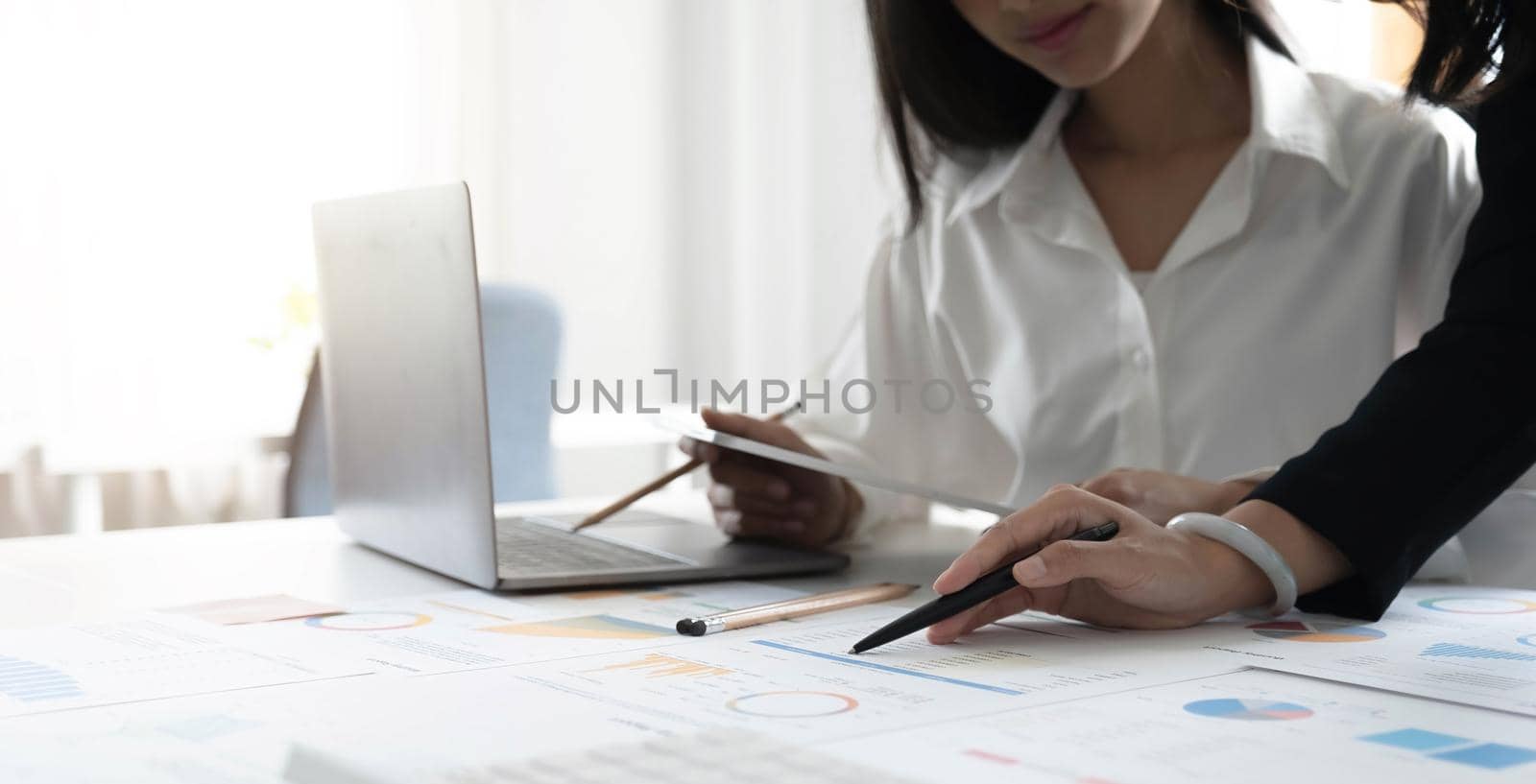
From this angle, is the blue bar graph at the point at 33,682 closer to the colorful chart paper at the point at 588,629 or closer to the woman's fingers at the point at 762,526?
the colorful chart paper at the point at 588,629

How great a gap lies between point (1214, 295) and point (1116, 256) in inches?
3.5

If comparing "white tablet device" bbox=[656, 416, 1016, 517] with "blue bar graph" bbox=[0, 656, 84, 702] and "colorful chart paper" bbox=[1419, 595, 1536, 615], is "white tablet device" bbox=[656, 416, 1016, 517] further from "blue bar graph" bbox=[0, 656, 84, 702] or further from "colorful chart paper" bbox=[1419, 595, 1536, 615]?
"blue bar graph" bbox=[0, 656, 84, 702]

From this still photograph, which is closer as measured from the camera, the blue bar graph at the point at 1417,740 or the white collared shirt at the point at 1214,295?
the blue bar graph at the point at 1417,740

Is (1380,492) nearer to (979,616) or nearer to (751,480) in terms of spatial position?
(979,616)

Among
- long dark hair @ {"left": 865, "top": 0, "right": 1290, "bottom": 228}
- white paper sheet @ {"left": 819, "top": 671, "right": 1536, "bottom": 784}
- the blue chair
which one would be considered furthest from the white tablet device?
the blue chair

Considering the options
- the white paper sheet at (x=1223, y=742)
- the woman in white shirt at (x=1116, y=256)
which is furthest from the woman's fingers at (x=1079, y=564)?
the woman in white shirt at (x=1116, y=256)

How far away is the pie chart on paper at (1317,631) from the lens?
705mm

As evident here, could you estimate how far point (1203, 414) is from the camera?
1.23 metres

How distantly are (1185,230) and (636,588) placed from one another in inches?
23.9

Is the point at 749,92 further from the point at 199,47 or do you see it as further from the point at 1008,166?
the point at 1008,166

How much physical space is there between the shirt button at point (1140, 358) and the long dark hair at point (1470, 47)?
0.31 m

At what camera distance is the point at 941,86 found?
135 cm

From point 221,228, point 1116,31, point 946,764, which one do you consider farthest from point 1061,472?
point 221,228

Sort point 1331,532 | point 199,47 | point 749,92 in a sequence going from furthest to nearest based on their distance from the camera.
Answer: point 749,92, point 199,47, point 1331,532
